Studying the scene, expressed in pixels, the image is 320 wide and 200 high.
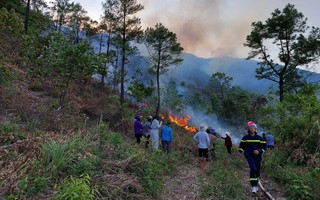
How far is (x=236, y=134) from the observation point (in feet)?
179

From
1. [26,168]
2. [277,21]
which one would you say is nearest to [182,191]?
[26,168]

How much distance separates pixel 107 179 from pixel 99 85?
83.3ft

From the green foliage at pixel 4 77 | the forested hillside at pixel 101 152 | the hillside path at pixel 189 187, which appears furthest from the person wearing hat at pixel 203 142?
the green foliage at pixel 4 77

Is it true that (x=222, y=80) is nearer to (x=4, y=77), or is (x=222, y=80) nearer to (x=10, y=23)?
(x=10, y=23)

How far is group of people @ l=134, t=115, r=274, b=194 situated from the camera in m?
7.49

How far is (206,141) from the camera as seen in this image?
38.1 feet

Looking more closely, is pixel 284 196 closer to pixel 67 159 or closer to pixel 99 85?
pixel 67 159

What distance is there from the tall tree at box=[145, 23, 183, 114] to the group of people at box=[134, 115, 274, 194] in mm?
17263

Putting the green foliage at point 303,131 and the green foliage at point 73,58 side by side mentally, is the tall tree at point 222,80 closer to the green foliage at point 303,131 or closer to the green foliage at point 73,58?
the green foliage at point 303,131

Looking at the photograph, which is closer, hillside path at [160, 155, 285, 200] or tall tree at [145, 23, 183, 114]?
hillside path at [160, 155, 285, 200]

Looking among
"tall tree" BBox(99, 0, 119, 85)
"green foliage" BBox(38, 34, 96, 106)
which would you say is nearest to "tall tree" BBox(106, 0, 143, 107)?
"tall tree" BBox(99, 0, 119, 85)

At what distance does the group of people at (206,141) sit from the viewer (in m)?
7.49

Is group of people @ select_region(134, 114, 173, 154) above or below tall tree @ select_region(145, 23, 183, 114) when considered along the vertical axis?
below

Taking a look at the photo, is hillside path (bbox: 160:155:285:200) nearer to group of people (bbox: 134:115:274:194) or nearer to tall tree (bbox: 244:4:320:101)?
group of people (bbox: 134:115:274:194)
